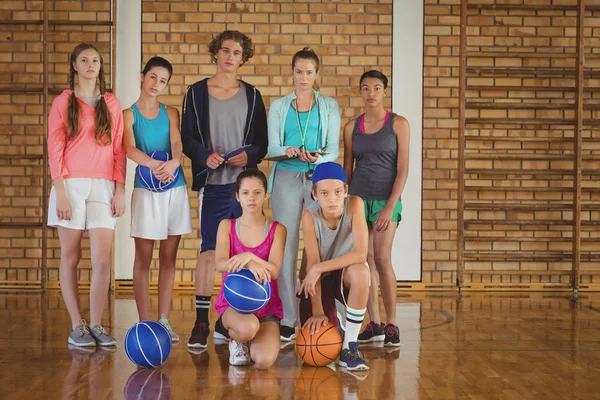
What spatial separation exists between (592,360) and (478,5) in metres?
3.87

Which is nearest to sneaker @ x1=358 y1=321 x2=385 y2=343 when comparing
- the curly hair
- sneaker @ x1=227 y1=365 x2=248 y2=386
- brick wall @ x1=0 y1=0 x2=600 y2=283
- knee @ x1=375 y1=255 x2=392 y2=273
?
knee @ x1=375 y1=255 x2=392 y2=273

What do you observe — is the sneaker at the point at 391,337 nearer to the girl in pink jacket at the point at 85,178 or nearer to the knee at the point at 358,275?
the knee at the point at 358,275

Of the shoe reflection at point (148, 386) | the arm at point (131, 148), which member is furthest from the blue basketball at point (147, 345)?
the arm at point (131, 148)

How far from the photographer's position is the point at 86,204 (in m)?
4.18

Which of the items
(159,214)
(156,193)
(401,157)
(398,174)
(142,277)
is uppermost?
(401,157)

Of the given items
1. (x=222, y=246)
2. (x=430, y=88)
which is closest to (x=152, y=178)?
(x=222, y=246)

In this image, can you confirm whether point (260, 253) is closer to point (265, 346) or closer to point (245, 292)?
point (245, 292)

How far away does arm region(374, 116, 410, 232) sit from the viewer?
4.40 meters

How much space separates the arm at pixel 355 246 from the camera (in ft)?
12.5

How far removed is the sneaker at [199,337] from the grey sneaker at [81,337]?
1.75 ft

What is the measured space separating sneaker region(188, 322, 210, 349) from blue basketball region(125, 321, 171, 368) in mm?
508

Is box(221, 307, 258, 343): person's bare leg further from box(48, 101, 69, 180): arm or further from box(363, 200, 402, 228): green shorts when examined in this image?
box(48, 101, 69, 180): arm

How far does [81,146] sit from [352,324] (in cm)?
176

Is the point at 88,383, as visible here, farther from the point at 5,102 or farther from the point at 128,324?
the point at 5,102
